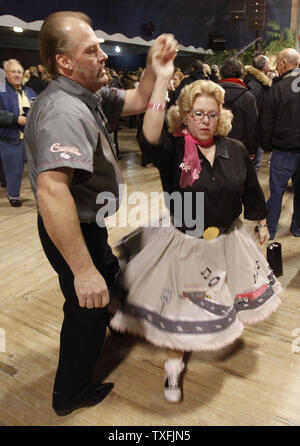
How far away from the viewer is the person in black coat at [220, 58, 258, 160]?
348cm

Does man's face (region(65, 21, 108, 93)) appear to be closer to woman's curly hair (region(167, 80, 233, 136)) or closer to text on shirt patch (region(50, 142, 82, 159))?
text on shirt patch (region(50, 142, 82, 159))

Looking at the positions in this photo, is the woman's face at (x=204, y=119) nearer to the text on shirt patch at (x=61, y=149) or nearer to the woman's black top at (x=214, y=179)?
the woman's black top at (x=214, y=179)

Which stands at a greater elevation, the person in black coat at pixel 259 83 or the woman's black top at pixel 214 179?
the person in black coat at pixel 259 83

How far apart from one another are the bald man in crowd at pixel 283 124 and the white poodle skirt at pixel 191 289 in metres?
1.57

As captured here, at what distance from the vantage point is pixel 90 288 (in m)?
1.26

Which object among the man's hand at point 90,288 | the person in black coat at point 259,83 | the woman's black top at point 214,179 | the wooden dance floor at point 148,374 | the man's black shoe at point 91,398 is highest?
the person in black coat at point 259,83

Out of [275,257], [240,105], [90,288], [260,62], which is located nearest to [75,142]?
[90,288]

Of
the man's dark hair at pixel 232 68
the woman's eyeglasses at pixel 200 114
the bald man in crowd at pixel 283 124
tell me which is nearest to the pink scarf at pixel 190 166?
the woman's eyeglasses at pixel 200 114

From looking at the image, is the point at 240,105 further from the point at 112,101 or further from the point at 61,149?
the point at 61,149

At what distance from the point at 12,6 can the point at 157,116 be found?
20.0 feet

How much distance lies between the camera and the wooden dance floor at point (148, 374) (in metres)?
1.59

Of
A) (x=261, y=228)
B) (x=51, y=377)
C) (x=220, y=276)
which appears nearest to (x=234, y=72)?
(x=261, y=228)
